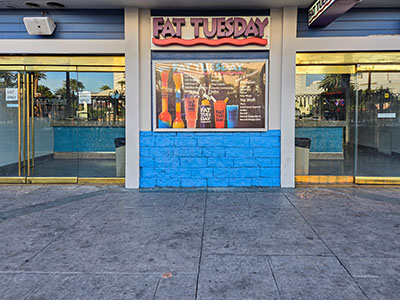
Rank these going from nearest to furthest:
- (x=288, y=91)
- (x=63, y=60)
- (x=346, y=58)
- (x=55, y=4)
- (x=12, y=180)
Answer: (x=55, y=4) < (x=288, y=91) < (x=346, y=58) < (x=63, y=60) < (x=12, y=180)

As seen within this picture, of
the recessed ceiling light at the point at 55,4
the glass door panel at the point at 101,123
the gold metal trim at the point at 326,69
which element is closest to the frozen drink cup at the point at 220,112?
the gold metal trim at the point at 326,69

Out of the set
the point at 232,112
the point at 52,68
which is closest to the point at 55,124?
the point at 52,68

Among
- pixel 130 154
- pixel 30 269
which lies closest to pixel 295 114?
pixel 130 154

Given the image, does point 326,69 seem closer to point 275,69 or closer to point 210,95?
point 275,69

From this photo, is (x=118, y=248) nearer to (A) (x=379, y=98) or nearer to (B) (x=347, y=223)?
(B) (x=347, y=223)

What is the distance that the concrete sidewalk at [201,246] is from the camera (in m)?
2.97

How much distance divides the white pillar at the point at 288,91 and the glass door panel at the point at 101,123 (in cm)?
359

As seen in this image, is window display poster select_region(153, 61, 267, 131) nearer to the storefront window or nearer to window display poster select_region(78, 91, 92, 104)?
the storefront window

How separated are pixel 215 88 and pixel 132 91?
177 centimetres

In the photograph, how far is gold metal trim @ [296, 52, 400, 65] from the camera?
709cm

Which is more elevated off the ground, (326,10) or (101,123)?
(326,10)

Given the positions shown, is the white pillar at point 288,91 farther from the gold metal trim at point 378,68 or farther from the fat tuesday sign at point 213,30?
the gold metal trim at point 378,68

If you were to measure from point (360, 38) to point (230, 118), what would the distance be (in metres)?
3.20

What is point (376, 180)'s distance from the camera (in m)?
7.29
